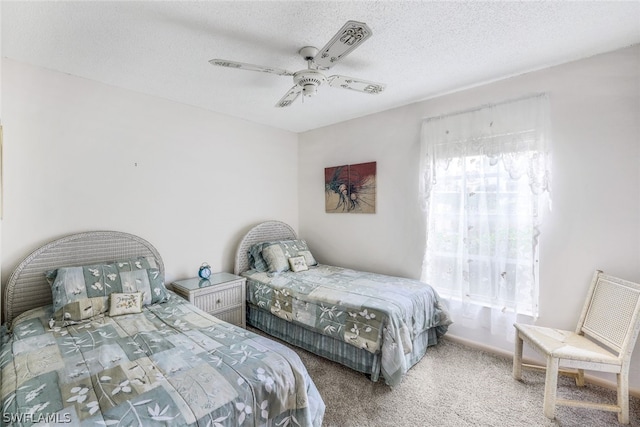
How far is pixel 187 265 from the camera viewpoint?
294 centimetres

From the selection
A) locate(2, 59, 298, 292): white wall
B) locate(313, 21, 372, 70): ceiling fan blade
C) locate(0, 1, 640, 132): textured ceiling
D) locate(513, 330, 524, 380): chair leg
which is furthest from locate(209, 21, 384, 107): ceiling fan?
locate(513, 330, 524, 380): chair leg

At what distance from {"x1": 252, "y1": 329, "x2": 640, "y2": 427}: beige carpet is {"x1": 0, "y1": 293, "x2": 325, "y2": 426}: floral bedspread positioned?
1.69 feet

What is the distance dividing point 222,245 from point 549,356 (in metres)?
3.07

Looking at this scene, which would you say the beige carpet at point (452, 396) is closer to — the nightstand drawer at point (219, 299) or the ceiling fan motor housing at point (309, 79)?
the nightstand drawer at point (219, 299)

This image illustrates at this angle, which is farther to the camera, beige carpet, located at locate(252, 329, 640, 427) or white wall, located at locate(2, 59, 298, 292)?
white wall, located at locate(2, 59, 298, 292)

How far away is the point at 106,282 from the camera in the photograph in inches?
81.0

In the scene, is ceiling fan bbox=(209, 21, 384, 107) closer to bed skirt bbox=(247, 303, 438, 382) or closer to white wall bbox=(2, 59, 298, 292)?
white wall bbox=(2, 59, 298, 292)

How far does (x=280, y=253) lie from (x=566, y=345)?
2608mm

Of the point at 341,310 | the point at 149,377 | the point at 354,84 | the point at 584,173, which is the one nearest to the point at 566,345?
the point at 584,173

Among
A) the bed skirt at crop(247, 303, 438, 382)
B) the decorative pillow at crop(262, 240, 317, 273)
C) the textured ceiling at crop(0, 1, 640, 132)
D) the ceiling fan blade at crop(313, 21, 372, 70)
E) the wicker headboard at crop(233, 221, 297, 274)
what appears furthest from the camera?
the wicker headboard at crop(233, 221, 297, 274)

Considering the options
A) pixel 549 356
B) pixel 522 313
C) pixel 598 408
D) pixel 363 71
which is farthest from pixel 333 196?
pixel 598 408

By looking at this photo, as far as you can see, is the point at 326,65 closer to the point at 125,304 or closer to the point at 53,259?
the point at 125,304

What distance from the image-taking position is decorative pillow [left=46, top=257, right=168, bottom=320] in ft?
6.25

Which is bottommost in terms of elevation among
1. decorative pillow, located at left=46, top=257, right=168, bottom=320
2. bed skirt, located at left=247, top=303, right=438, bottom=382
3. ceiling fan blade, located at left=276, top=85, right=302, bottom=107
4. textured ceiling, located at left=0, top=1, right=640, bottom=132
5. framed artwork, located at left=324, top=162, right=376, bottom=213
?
bed skirt, located at left=247, top=303, right=438, bottom=382
